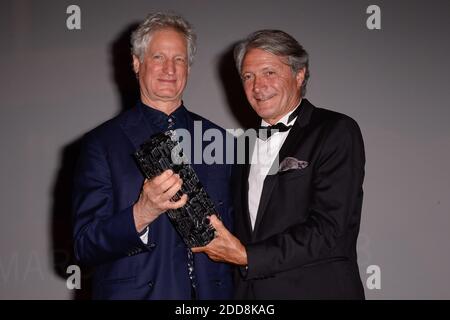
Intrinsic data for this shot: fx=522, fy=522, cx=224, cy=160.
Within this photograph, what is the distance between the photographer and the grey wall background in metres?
3.27

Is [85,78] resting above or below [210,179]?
above

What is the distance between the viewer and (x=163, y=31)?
1834mm

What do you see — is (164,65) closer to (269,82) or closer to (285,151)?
(269,82)

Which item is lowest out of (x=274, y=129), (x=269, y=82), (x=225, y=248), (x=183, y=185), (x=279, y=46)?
(x=225, y=248)

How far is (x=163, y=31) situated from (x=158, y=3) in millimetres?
1588

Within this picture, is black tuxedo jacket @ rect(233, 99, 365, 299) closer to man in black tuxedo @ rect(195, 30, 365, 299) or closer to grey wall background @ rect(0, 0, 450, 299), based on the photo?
man in black tuxedo @ rect(195, 30, 365, 299)

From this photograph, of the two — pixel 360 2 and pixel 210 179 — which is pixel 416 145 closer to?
pixel 360 2

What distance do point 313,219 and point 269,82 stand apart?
1.76ft

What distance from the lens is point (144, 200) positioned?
1.52 m

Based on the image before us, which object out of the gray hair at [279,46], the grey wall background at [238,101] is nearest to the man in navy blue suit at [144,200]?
the gray hair at [279,46]

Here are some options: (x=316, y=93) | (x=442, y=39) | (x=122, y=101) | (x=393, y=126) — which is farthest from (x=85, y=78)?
(x=442, y=39)

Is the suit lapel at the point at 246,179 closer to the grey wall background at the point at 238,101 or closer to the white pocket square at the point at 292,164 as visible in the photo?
the white pocket square at the point at 292,164

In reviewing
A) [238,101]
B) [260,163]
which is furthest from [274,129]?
[238,101]

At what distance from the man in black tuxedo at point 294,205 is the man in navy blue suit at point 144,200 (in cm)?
12
